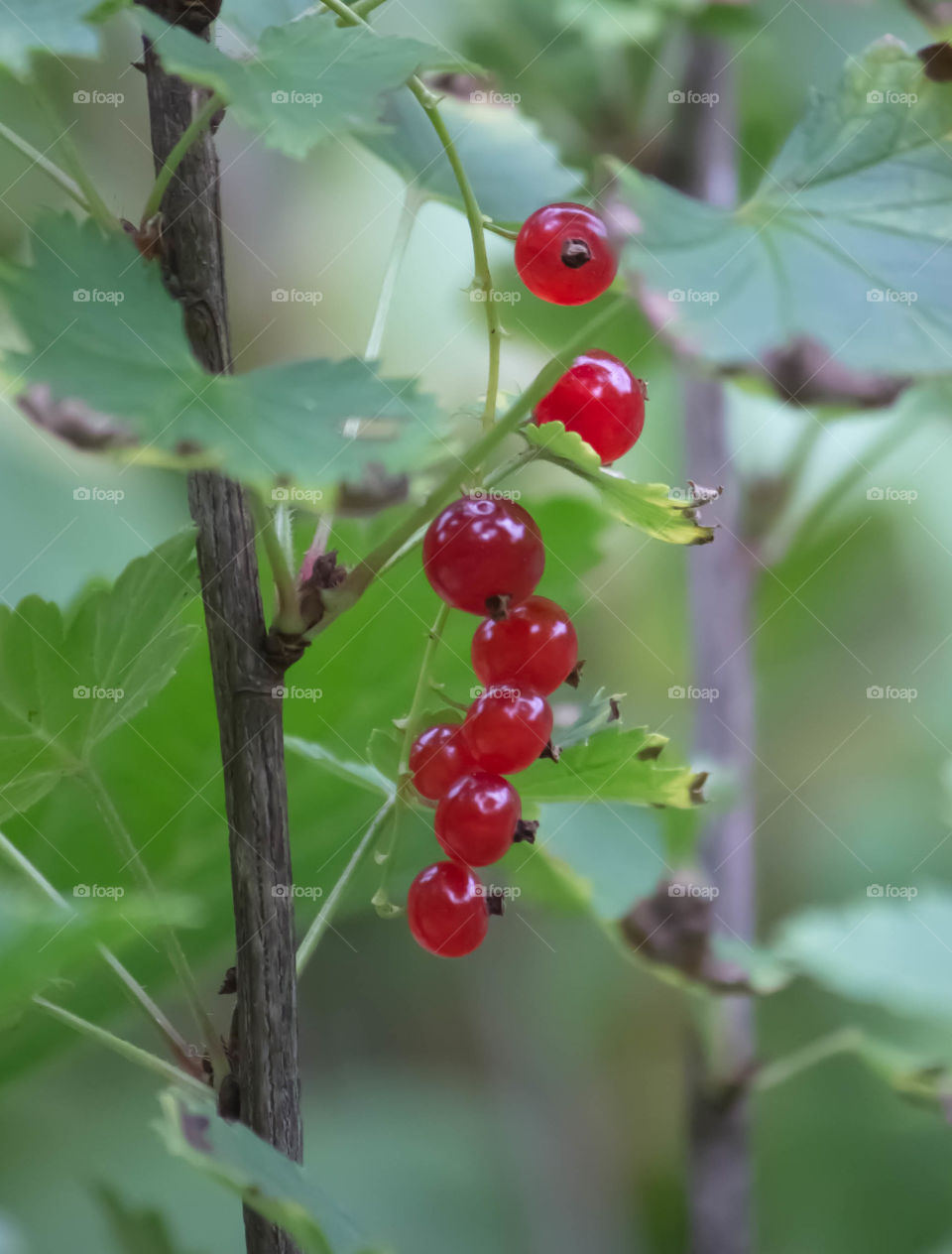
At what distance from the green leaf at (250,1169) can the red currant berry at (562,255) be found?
240 millimetres

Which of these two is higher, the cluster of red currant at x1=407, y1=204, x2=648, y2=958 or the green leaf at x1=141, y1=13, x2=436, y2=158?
the green leaf at x1=141, y1=13, x2=436, y2=158

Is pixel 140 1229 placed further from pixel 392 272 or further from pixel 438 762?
pixel 392 272

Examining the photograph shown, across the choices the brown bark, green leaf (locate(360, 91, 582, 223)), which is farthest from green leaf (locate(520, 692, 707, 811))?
green leaf (locate(360, 91, 582, 223))

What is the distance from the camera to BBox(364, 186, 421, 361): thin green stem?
37 centimetres

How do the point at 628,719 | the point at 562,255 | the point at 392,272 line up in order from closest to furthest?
the point at 562,255 < the point at 392,272 < the point at 628,719

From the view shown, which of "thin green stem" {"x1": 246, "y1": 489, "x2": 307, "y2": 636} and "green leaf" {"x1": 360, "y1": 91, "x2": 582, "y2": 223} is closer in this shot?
"thin green stem" {"x1": 246, "y1": 489, "x2": 307, "y2": 636}

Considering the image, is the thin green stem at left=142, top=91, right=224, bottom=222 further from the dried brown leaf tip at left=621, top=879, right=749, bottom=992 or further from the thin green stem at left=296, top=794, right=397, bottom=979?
the dried brown leaf tip at left=621, top=879, right=749, bottom=992

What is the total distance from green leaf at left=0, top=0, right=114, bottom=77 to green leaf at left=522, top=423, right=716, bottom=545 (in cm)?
14

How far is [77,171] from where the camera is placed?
0.30 metres

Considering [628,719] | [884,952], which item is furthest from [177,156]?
[628,719]

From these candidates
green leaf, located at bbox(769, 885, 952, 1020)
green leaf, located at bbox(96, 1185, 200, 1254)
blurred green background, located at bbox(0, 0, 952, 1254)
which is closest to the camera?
green leaf, located at bbox(769, 885, 952, 1020)

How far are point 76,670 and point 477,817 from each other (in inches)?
5.7

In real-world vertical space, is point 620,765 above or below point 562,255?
below

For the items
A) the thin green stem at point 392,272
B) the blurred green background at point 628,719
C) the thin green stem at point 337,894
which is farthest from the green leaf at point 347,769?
the blurred green background at point 628,719
